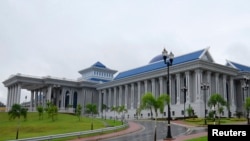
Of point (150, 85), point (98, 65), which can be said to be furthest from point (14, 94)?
point (150, 85)

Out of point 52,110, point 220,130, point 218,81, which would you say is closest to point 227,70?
point 218,81

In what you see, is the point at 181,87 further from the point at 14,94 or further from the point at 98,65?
the point at 14,94

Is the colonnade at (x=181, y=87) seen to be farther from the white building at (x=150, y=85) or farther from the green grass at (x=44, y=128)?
the green grass at (x=44, y=128)

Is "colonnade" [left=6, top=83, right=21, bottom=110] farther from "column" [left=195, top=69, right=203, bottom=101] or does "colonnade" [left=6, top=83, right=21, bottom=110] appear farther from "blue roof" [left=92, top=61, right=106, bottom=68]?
"column" [left=195, top=69, right=203, bottom=101]

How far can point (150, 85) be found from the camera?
85.2 m

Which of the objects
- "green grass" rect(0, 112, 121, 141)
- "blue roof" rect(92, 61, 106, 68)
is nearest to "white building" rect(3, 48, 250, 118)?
"blue roof" rect(92, 61, 106, 68)

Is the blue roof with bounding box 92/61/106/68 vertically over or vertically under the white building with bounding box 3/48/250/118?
over

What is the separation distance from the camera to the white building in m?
71.1

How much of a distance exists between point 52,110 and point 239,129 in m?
49.6

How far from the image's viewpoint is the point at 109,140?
93.5 ft

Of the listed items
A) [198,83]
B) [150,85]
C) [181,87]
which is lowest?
[181,87]

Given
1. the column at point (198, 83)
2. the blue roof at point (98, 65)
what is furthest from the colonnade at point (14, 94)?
the column at point (198, 83)

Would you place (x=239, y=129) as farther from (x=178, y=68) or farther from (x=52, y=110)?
(x=178, y=68)

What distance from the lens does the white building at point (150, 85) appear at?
233 ft
